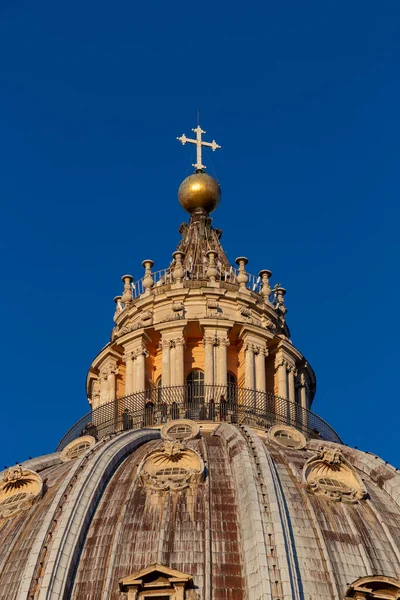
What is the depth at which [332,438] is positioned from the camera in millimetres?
61844

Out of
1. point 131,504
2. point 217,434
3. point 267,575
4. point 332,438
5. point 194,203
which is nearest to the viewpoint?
point 267,575

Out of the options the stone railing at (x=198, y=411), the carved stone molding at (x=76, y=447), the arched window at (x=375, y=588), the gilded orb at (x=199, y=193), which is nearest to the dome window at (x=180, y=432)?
the stone railing at (x=198, y=411)

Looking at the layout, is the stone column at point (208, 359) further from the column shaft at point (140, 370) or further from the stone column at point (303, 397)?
the stone column at point (303, 397)

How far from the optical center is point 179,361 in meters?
61.4

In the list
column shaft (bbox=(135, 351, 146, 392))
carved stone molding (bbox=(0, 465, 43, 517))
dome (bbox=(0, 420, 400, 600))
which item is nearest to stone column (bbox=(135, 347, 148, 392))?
column shaft (bbox=(135, 351, 146, 392))

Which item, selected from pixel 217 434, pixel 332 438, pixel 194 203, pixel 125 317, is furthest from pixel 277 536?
pixel 194 203

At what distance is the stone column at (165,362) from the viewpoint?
60.9 metres

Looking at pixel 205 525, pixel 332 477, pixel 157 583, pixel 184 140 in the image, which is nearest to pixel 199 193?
pixel 184 140

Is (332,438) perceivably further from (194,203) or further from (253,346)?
(194,203)

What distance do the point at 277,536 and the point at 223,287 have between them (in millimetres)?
17392

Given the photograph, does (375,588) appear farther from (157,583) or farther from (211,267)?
(211,267)

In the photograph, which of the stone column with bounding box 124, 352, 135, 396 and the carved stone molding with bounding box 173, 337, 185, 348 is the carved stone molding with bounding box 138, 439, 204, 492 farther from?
the stone column with bounding box 124, 352, 135, 396

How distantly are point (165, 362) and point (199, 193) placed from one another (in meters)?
10.5

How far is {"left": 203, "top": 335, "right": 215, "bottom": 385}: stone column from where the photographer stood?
200 ft
